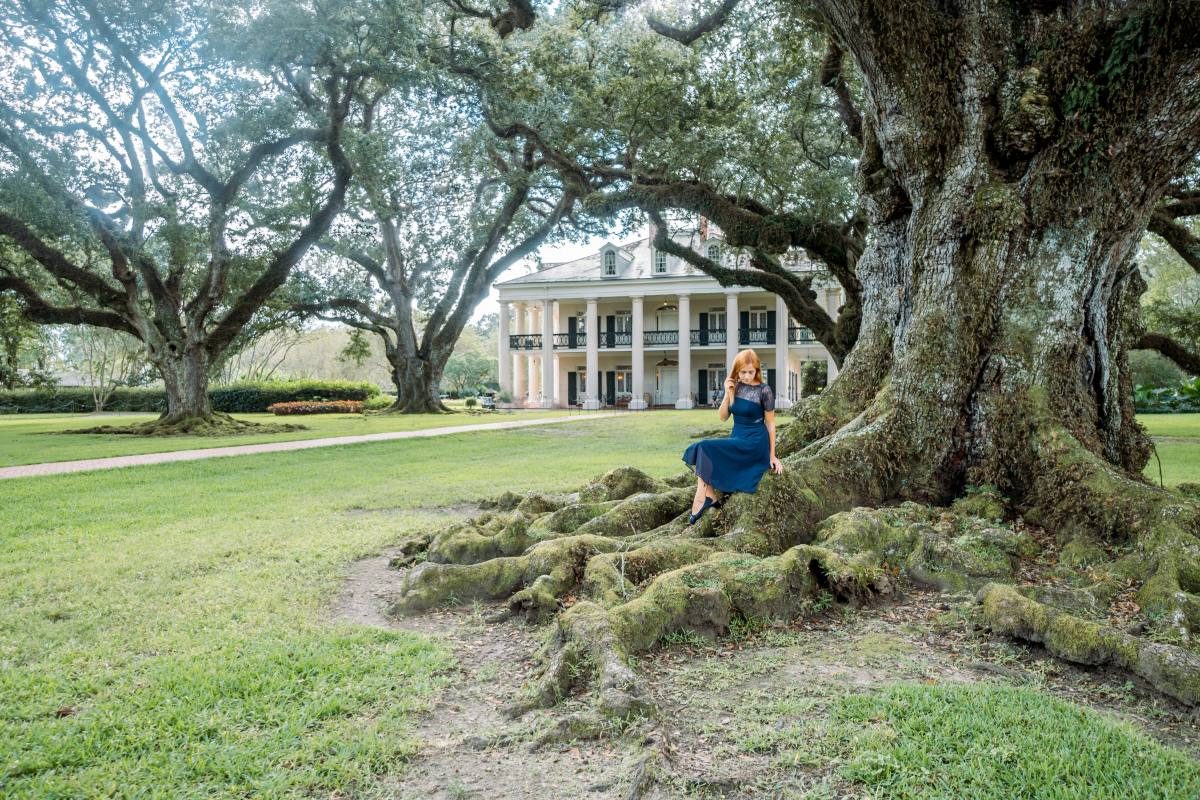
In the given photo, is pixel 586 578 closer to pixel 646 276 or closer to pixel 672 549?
pixel 672 549

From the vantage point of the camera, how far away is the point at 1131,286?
7.06 metres

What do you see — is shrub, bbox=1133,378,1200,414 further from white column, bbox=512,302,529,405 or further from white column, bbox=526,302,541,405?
white column, bbox=512,302,529,405

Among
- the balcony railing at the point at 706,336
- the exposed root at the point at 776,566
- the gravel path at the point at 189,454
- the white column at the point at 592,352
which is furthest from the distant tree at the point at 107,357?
the exposed root at the point at 776,566

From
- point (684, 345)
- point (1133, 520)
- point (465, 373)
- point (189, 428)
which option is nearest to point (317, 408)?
point (189, 428)

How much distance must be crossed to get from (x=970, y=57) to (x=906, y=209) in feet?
4.98

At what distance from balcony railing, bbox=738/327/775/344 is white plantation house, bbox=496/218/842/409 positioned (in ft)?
0.18

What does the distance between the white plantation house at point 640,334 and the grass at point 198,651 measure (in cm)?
3069

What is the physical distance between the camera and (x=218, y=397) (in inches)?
1594

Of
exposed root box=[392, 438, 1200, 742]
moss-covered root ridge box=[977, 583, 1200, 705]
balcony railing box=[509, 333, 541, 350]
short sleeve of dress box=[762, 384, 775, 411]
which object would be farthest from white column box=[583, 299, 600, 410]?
moss-covered root ridge box=[977, 583, 1200, 705]

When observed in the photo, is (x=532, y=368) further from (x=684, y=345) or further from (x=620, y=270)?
(x=684, y=345)

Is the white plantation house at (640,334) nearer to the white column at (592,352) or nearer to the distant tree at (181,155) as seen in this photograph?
the white column at (592,352)

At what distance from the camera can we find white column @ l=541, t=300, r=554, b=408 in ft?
132

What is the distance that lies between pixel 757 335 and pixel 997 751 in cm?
3844

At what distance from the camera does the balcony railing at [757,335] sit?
3981 cm
